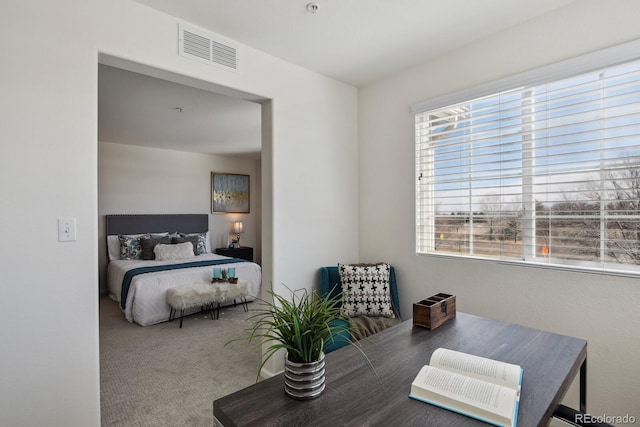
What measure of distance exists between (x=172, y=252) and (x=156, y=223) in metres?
0.89

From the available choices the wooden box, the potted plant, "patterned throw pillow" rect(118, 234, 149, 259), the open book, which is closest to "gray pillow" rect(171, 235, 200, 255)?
"patterned throw pillow" rect(118, 234, 149, 259)

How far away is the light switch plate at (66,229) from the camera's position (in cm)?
168

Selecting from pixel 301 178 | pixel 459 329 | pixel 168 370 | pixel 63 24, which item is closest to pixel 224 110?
pixel 301 178

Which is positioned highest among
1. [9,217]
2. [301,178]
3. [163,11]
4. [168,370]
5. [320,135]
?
[163,11]

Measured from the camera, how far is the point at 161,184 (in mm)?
5898

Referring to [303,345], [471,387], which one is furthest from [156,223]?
[471,387]

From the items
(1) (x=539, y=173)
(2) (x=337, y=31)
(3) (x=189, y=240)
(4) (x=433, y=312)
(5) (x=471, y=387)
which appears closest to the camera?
(5) (x=471, y=387)

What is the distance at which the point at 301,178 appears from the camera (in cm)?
279

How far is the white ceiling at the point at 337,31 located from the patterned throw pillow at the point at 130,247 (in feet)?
7.83

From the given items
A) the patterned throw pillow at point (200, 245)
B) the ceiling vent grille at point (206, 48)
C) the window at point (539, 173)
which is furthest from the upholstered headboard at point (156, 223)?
the window at point (539, 173)

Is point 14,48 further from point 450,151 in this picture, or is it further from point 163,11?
point 450,151

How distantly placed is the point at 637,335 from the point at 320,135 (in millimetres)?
2440

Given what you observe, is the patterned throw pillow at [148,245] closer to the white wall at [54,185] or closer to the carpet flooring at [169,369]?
the carpet flooring at [169,369]

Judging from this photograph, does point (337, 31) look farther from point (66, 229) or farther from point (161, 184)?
point (161, 184)
